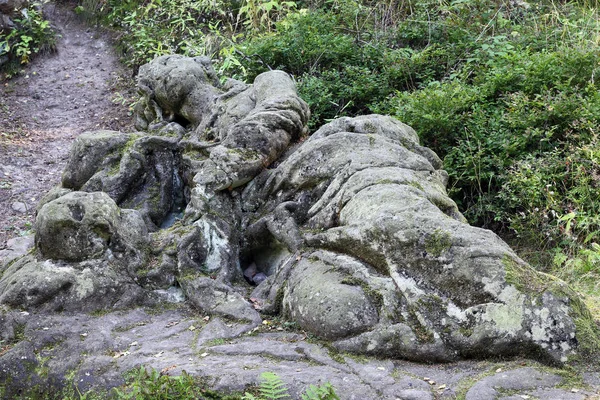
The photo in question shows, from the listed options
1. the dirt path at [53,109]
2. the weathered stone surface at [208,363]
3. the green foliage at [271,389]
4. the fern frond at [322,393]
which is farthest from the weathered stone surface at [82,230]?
the dirt path at [53,109]

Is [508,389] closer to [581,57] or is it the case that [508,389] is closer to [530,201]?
[530,201]

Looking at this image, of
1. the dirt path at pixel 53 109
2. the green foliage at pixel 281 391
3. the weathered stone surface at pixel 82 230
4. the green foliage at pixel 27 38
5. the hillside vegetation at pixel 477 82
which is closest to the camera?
the green foliage at pixel 281 391

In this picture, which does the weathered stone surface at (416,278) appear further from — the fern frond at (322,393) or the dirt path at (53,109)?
the dirt path at (53,109)

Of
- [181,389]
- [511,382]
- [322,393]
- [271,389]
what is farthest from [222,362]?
[511,382]

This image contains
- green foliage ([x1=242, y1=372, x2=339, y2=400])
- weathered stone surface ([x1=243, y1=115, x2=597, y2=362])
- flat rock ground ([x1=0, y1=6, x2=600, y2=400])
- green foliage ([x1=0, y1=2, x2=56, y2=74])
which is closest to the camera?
green foliage ([x1=242, y1=372, x2=339, y2=400])

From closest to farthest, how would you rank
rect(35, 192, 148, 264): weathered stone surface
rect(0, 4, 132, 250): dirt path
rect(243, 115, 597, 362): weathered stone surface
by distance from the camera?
rect(243, 115, 597, 362): weathered stone surface
rect(35, 192, 148, 264): weathered stone surface
rect(0, 4, 132, 250): dirt path

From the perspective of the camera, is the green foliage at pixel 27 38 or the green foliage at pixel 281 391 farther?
the green foliage at pixel 27 38

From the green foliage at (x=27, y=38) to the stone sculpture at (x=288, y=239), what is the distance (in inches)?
288

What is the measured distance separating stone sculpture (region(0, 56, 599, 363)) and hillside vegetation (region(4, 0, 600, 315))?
51.3 inches

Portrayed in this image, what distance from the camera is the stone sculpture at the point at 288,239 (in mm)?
3539

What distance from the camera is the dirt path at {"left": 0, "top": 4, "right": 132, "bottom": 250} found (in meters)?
8.83

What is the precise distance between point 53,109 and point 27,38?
2035mm

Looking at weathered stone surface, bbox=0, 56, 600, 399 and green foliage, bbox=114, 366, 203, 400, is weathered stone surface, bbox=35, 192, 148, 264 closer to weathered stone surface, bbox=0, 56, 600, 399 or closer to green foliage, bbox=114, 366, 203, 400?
weathered stone surface, bbox=0, 56, 600, 399

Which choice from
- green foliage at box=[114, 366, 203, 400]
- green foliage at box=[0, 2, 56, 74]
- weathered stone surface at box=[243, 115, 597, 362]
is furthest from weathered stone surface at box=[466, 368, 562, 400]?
green foliage at box=[0, 2, 56, 74]
